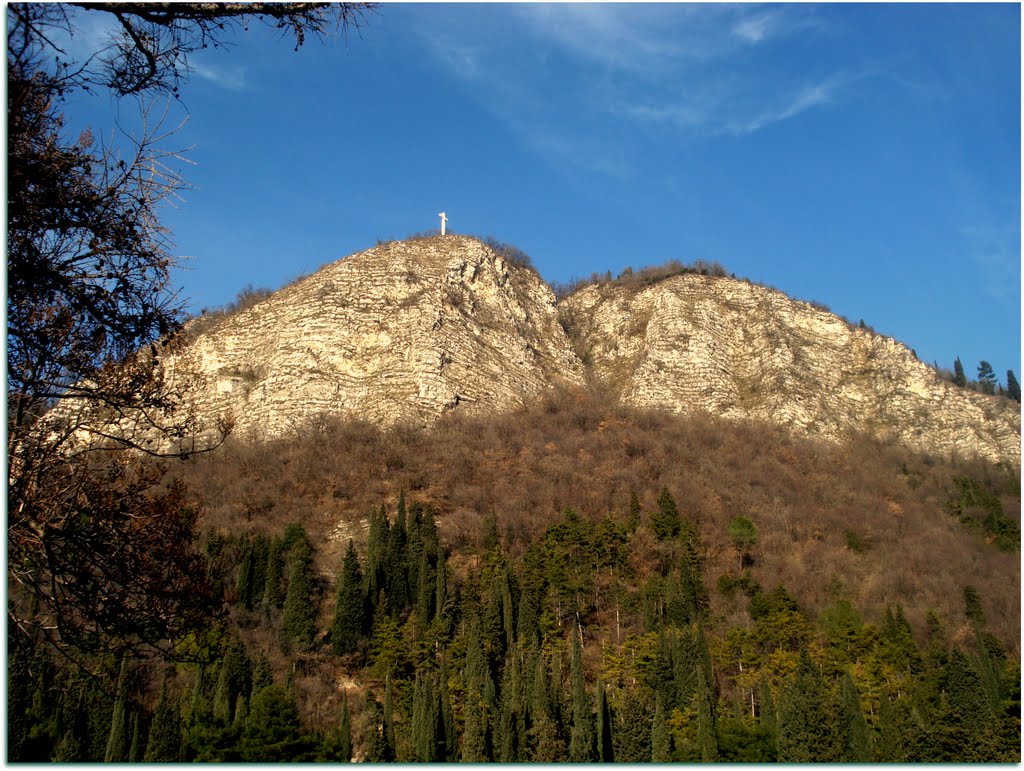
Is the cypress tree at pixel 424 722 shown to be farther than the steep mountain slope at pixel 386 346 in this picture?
No

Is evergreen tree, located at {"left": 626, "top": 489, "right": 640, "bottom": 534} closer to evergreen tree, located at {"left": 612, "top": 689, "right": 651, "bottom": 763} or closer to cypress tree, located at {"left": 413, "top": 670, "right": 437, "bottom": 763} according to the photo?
evergreen tree, located at {"left": 612, "top": 689, "right": 651, "bottom": 763}

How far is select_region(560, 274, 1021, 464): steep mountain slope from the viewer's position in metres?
86.3

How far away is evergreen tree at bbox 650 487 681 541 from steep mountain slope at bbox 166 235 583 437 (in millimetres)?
24428

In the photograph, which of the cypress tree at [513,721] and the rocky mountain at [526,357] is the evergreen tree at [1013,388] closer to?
the rocky mountain at [526,357]

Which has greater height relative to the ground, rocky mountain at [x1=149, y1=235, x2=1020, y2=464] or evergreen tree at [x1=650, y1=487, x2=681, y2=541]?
rocky mountain at [x1=149, y1=235, x2=1020, y2=464]

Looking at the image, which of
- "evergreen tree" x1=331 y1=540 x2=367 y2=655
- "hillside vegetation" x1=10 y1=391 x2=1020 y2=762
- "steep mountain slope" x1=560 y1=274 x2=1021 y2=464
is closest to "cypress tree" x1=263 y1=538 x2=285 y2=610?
"hillside vegetation" x1=10 y1=391 x2=1020 y2=762

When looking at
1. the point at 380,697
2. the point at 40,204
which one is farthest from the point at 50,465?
the point at 380,697

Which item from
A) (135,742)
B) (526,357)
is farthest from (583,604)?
(526,357)

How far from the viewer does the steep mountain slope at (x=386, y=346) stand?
76938 millimetres

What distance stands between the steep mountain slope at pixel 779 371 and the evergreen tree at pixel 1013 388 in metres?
13.9

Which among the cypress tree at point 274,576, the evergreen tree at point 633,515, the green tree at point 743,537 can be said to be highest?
the evergreen tree at point 633,515

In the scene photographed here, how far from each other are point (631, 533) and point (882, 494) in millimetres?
28593

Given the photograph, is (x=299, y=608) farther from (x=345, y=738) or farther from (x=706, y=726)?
(x=706, y=726)

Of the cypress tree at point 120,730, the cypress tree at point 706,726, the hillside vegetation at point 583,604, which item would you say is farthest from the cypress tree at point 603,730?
the cypress tree at point 120,730
